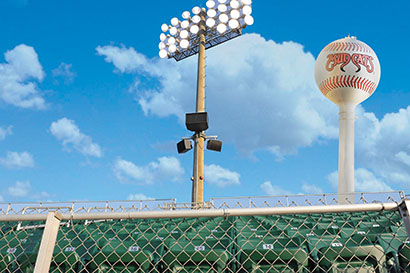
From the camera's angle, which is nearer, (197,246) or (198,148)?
(197,246)

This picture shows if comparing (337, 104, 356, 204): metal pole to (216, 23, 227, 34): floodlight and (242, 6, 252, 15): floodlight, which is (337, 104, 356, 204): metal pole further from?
(216, 23, 227, 34): floodlight

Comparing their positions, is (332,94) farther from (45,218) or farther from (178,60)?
(45,218)

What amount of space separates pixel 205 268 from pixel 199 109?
11.4 metres

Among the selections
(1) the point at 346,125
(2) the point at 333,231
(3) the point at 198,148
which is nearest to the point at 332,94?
(1) the point at 346,125

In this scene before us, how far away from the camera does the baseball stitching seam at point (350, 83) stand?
14375mm

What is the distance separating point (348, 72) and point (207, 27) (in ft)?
23.0

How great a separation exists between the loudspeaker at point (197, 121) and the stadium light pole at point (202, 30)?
6.10 feet

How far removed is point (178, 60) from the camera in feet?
58.6

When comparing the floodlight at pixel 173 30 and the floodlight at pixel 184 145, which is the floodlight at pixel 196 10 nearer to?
the floodlight at pixel 173 30

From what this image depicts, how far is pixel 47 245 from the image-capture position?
1895 mm

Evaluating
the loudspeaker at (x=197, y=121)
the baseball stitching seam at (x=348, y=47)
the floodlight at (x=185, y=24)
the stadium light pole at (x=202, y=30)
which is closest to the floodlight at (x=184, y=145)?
the loudspeaker at (x=197, y=121)

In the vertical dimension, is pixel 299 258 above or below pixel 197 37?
below

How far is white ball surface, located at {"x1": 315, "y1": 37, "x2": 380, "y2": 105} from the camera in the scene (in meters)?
14.4

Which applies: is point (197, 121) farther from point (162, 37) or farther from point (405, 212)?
point (405, 212)
